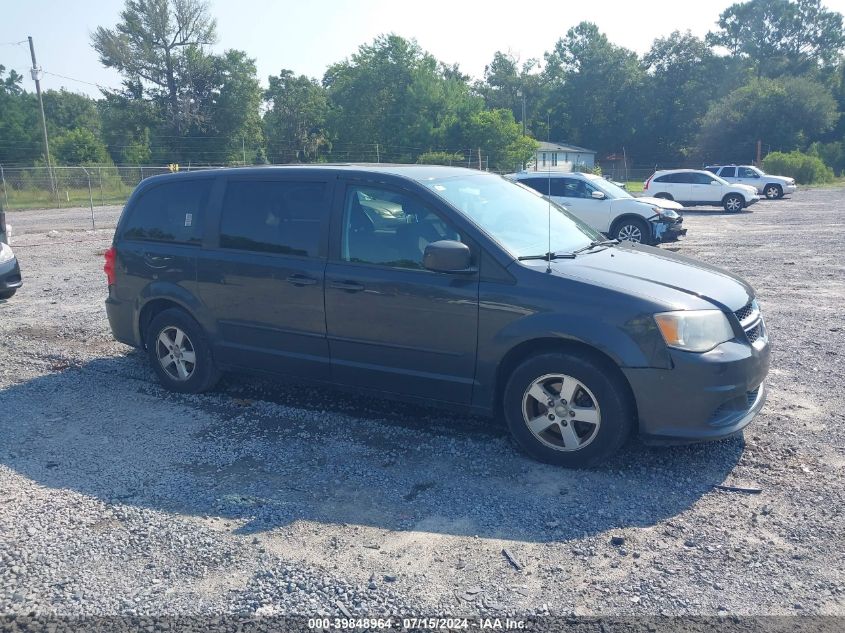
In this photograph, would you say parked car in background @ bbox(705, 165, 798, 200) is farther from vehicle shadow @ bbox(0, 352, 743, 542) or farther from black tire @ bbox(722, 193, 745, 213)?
vehicle shadow @ bbox(0, 352, 743, 542)

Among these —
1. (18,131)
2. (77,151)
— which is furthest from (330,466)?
(18,131)

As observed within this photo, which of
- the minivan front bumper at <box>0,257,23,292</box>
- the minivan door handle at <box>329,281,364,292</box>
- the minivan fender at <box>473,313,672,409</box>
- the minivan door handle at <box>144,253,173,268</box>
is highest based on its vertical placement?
the minivan door handle at <box>144,253,173,268</box>

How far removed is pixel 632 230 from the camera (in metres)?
16.3

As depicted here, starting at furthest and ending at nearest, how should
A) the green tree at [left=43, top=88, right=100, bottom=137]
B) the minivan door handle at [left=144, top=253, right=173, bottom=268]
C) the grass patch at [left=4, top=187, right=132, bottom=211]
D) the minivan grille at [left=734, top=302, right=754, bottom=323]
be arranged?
the green tree at [left=43, top=88, right=100, bottom=137], the grass patch at [left=4, top=187, right=132, bottom=211], the minivan door handle at [left=144, top=253, right=173, bottom=268], the minivan grille at [left=734, top=302, right=754, bottom=323]

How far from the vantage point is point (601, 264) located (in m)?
5.00

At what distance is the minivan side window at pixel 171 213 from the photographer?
6168mm

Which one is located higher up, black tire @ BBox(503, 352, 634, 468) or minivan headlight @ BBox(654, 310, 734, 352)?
minivan headlight @ BBox(654, 310, 734, 352)

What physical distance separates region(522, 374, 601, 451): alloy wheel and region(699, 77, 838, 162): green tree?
63.0 m

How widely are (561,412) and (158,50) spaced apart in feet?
196

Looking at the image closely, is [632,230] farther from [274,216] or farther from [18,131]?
[18,131]

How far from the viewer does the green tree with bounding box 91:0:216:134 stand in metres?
54.9

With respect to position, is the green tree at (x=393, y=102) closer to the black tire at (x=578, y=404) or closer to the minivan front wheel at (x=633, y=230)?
the minivan front wheel at (x=633, y=230)

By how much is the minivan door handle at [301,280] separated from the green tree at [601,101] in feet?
249

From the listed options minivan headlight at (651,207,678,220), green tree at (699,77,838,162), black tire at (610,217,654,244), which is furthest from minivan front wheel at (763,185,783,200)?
green tree at (699,77,838,162)
